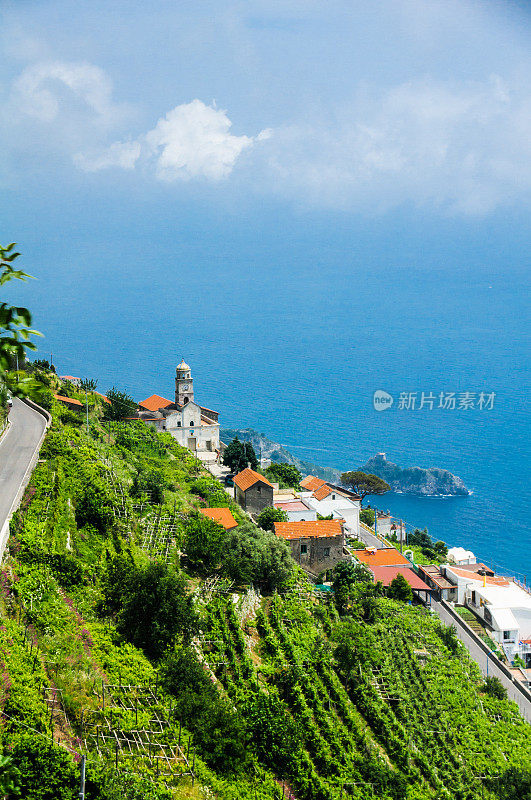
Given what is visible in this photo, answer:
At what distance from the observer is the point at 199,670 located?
16.5 m

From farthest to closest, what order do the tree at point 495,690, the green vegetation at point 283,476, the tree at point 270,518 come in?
the green vegetation at point 283,476
the tree at point 270,518
the tree at point 495,690

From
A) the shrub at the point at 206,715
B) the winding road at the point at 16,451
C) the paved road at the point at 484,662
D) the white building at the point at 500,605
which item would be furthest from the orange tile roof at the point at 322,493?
the shrub at the point at 206,715

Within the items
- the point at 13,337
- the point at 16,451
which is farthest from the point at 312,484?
the point at 13,337

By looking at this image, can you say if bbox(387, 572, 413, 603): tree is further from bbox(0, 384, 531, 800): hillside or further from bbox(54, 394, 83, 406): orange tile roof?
bbox(54, 394, 83, 406): orange tile roof

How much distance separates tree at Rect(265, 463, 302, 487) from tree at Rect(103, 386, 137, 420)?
10.9 m

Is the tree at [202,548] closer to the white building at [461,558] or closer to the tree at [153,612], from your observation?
the tree at [153,612]

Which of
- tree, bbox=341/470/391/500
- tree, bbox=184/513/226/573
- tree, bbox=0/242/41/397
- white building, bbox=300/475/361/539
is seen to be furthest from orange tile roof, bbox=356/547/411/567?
tree, bbox=0/242/41/397

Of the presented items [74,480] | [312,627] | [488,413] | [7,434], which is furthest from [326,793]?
[488,413]

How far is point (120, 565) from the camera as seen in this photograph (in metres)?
19.2

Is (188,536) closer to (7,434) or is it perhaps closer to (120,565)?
(120,565)

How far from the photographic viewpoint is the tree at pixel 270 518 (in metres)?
32.2

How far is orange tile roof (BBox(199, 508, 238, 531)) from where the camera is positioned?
27.8m

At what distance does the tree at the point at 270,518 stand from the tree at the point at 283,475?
11.7m

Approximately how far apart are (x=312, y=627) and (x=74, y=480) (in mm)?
9794
